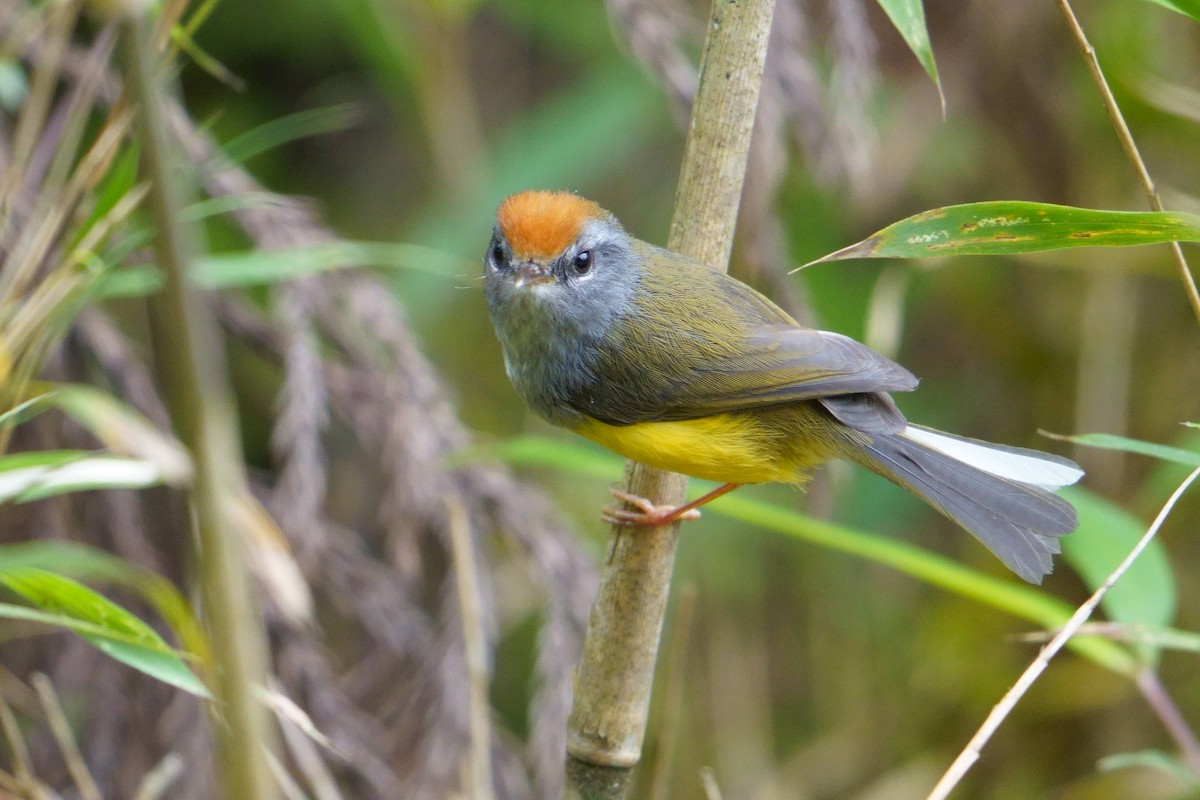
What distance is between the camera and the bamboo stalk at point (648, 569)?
1.75 m

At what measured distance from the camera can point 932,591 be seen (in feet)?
15.4

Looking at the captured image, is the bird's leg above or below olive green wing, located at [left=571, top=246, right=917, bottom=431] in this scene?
below

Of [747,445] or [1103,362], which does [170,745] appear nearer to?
[747,445]

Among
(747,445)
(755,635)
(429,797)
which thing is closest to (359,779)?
(429,797)

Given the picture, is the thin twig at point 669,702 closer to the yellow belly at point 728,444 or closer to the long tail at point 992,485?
the yellow belly at point 728,444

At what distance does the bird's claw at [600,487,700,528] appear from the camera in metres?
1.98

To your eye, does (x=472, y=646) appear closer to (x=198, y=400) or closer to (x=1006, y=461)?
(x=1006, y=461)

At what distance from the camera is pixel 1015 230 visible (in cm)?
167

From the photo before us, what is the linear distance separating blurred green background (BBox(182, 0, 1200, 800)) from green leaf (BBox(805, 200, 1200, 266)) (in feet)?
6.85

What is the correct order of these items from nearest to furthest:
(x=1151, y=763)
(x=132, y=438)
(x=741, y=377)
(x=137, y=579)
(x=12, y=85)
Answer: (x=132, y=438) < (x=137, y=579) < (x=1151, y=763) < (x=741, y=377) < (x=12, y=85)

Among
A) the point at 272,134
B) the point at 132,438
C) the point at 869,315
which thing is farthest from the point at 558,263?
the point at 869,315

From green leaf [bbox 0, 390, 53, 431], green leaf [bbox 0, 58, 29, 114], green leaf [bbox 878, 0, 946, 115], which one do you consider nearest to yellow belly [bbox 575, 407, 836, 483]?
green leaf [bbox 878, 0, 946, 115]

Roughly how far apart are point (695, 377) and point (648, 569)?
0.59 m

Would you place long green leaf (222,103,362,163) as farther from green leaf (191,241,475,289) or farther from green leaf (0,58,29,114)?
green leaf (0,58,29,114)
